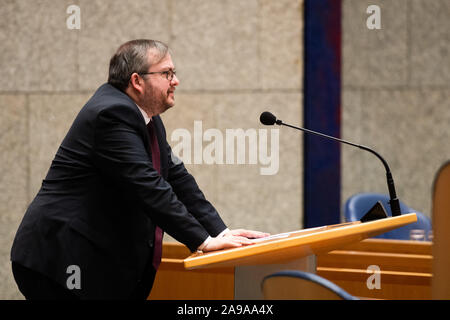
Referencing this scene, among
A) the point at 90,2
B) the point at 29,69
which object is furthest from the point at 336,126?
the point at 29,69

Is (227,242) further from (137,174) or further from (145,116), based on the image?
(145,116)

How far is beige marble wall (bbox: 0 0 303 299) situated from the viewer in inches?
146

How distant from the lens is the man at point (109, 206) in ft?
5.98

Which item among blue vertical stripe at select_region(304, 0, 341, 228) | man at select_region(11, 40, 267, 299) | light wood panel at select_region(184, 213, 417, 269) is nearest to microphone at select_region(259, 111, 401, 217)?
light wood panel at select_region(184, 213, 417, 269)

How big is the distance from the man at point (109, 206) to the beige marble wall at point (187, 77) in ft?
5.65

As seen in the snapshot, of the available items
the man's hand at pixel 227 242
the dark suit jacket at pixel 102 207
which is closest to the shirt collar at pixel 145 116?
the dark suit jacket at pixel 102 207

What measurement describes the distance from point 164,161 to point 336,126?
5.93 ft

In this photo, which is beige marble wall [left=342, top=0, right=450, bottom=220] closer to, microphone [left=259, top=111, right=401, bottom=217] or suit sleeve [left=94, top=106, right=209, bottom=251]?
microphone [left=259, top=111, right=401, bottom=217]

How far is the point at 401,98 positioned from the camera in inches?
156

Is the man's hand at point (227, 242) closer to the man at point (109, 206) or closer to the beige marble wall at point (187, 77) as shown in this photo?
the man at point (109, 206)

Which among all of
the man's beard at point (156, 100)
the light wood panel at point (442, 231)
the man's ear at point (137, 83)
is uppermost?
the man's ear at point (137, 83)

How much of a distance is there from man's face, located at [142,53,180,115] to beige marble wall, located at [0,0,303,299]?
170 centimetres

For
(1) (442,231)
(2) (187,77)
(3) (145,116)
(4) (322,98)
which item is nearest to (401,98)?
(4) (322,98)
